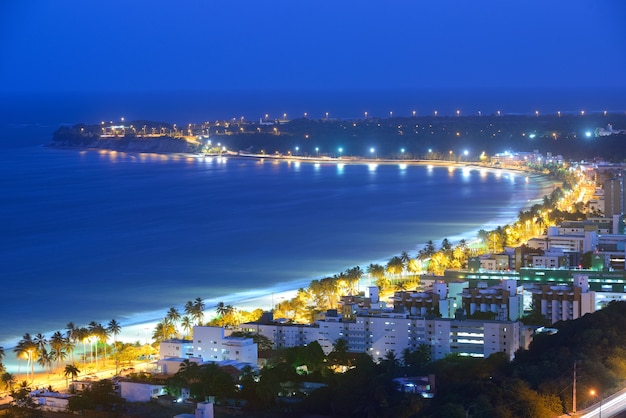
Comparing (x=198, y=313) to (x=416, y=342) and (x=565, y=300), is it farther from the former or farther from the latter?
(x=565, y=300)

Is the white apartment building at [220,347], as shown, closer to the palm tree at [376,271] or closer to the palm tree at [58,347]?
the palm tree at [58,347]

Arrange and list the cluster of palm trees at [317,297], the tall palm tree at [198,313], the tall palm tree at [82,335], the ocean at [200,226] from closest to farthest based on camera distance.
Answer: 1. the tall palm tree at [82,335]
2. the tall palm tree at [198,313]
3. the cluster of palm trees at [317,297]
4. the ocean at [200,226]

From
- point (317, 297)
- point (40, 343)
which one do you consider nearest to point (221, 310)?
point (317, 297)

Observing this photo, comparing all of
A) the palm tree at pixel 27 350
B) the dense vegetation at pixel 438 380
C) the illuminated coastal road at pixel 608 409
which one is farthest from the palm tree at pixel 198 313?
the illuminated coastal road at pixel 608 409

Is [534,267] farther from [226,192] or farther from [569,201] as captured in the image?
[226,192]

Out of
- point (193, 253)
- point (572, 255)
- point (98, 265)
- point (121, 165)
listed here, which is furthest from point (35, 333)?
point (121, 165)

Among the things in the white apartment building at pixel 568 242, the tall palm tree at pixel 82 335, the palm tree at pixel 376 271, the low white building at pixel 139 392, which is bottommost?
the low white building at pixel 139 392

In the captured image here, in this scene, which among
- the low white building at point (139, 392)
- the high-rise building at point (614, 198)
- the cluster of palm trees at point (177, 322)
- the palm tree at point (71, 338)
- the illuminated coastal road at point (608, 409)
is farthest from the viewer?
the high-rise building at point (614, 198)
